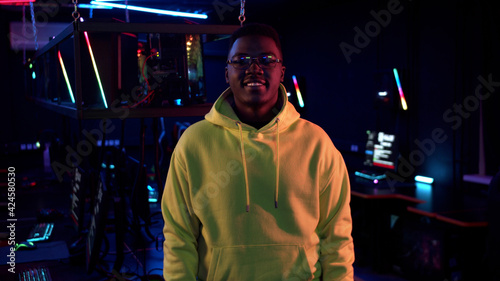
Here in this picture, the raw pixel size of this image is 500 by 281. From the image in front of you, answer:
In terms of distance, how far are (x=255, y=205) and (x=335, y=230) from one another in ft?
→ 0.86

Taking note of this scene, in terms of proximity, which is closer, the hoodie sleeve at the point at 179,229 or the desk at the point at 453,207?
the hoodie sleeve at the point at 179,229

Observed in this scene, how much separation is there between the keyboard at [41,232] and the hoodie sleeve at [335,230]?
7.54 feet

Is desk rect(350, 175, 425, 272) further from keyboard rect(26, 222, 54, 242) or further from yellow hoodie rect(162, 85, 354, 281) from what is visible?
yellow hoodie rect(162, 85, 354, 281)

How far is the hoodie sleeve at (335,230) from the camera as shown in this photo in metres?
1.46

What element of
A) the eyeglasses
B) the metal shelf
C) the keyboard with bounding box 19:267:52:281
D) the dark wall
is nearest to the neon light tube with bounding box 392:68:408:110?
the dark wall

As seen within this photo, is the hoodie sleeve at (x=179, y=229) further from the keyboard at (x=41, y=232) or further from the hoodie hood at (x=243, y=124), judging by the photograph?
the keyboard at (x=41, y=232)

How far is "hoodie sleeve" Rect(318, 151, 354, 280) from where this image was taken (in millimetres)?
1463

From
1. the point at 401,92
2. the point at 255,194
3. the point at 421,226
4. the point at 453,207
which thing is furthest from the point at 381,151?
the point at 255,194

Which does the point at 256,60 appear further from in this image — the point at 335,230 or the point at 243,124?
the point at 335,230

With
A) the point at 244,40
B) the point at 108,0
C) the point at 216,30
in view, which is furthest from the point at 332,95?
the point at 244,40

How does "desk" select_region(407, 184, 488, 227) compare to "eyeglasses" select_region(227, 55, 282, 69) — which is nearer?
"eyeglasses" select_region(227, 55, 282, 69)

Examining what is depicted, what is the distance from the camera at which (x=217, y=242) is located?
1.42 metres

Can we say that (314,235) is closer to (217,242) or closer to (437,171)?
(217,242)

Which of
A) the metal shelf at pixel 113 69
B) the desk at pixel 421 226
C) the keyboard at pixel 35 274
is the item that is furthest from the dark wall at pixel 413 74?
the keyboard at pixel 35 274
